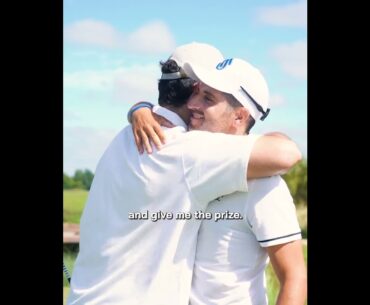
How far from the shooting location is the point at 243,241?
74.4 inches

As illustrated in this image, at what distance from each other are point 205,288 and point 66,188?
77 centimetres

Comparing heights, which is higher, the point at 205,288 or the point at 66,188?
the point at 66,188

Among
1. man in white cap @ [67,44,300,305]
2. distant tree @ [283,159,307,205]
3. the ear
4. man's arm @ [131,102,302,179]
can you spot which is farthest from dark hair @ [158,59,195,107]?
distant tree @ [283,159,307,205]

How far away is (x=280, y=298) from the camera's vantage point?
1.87 m

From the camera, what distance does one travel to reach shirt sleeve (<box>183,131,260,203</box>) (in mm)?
1812

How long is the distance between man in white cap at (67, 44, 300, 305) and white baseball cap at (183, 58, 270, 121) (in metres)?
0.06

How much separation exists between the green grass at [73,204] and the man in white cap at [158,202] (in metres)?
0.47

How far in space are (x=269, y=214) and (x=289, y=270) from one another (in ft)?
0.51

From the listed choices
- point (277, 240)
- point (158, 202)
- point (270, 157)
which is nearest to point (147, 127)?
point (158, 202)

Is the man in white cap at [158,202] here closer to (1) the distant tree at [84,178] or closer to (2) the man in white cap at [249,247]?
(2) the man in white cap at [249,247]

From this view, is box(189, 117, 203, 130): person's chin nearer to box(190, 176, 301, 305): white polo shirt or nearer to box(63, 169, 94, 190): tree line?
box(190, 176, 301, 305): white polo shirt
